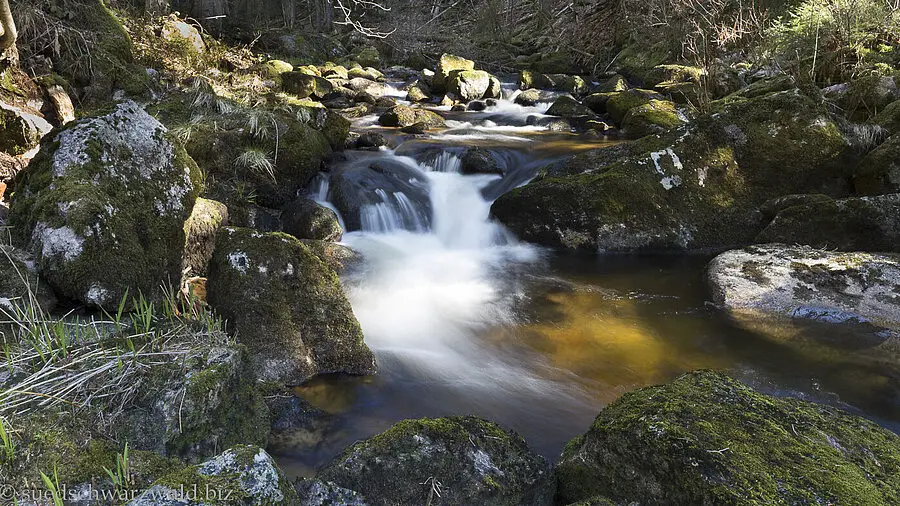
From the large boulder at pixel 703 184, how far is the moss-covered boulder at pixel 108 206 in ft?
15.1

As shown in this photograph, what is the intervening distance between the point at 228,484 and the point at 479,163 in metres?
7.84

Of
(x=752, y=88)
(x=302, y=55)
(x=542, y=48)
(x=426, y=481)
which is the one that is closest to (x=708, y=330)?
(x=426, y=481)

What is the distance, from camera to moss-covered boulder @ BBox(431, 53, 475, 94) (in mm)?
16495

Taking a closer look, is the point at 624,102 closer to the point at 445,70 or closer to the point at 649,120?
the point at 649,120

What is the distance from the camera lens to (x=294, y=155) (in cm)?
750

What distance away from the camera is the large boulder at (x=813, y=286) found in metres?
4.64

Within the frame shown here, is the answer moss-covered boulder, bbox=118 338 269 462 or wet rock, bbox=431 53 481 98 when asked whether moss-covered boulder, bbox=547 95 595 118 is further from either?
moss-covered boulder, bbox=118 338 269 462

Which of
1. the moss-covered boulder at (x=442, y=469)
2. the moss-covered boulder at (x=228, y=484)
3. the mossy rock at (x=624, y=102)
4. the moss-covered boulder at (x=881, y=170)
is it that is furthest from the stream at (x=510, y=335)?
the mossy rock at (x=624, y=102)

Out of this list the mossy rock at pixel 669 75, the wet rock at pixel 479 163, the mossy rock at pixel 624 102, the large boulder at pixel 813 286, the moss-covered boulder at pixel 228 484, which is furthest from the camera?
the mossy rock at pixel 669 75

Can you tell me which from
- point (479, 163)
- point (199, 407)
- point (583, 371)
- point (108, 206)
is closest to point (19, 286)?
point (108, 206)

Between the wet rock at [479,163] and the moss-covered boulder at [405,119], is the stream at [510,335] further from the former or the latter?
the moss-covered boulder at [405,119]

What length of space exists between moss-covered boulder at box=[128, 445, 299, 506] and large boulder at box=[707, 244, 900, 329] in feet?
15.4

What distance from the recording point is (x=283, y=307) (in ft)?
12.5

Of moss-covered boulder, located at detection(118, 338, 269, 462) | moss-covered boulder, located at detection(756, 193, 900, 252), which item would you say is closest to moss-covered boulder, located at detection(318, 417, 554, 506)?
moss-covered boulder, located at detection(118, 338, 269, 462)
